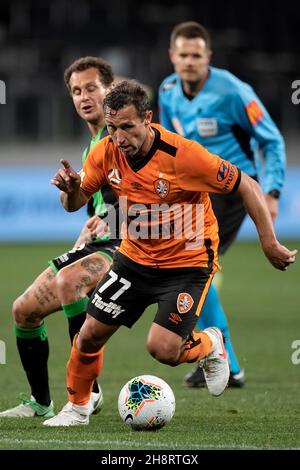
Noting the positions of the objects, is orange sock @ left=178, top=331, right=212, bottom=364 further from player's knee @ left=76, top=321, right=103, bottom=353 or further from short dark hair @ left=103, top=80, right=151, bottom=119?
short dark hair @ left=103, top=80, right=151, bottom=119

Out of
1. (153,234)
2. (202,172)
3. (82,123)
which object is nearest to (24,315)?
(153,234)

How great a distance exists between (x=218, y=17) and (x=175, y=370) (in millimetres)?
15541

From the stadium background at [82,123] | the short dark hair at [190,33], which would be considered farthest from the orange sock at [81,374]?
the stadium background at [82,123]

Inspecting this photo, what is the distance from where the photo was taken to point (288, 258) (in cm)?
541

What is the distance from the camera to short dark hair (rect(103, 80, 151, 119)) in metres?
5.25

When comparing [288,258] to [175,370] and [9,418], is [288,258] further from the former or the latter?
[175,370]

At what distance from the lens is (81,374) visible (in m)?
5.64

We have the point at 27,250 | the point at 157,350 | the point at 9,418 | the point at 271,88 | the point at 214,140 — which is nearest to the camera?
the point at 157,350

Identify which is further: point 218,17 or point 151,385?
point 218,17

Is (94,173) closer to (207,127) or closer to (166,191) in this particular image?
(166,191)

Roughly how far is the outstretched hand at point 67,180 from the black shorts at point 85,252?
0.77 meters

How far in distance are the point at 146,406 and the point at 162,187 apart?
1.15m

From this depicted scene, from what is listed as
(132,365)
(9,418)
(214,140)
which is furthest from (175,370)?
(9,418)

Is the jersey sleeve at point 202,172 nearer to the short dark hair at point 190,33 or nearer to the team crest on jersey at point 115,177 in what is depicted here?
the team crest on jersey at point 115,177
